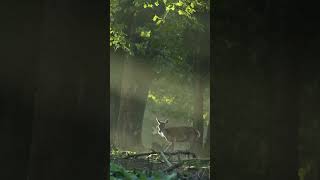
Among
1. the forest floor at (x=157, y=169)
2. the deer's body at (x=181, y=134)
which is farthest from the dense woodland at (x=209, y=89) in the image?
the deer's body at (x=181, y=134)

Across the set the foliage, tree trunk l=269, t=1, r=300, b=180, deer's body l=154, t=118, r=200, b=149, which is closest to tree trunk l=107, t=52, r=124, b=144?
the foliage

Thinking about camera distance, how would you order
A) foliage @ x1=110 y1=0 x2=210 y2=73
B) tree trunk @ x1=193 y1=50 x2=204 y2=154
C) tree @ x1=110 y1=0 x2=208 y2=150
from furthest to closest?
1. tree trunk @ x1=193 y1=50 x2=204 y2=154
2. tree @ x1=110 y1=0 x2=208 y2=150
3. foliage @ x1=110 y1=0 x2=210 y2=73

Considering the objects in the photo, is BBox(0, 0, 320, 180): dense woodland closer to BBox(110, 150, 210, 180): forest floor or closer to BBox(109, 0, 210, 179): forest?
BBox(110, 150, 210, 180): forest floor

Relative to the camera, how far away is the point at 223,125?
5.77 ft
